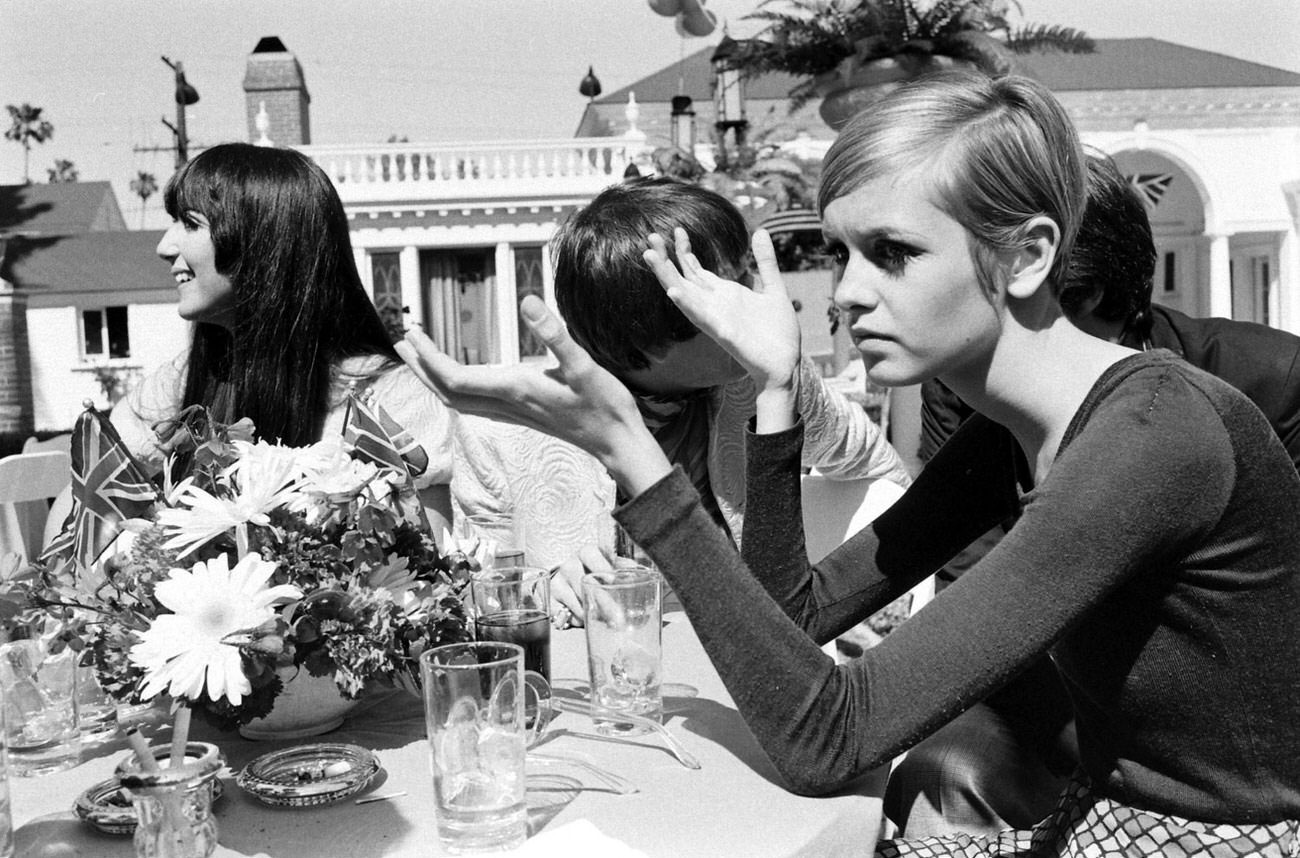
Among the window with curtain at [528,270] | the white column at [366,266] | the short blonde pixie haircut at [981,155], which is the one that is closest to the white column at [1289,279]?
the window with curtain at [528,270]

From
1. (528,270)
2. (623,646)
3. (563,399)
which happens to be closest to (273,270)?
(623,646)

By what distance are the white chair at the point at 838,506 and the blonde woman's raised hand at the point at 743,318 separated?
114 cm

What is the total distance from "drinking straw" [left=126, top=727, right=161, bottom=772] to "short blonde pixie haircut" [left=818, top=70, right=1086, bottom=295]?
0.91m

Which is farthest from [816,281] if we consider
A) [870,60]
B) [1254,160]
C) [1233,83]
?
[1233,83]

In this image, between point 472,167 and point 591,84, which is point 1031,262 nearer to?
point 472,167

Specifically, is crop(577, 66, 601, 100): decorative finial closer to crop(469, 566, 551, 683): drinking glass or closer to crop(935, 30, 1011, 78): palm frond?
crop(935, 30, 1011, 78): palm frond

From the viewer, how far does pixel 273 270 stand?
2602 mm

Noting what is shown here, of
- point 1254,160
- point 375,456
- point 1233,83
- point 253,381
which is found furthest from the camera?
point 1233,83

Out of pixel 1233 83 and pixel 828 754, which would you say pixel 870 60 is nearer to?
pixel 828 754

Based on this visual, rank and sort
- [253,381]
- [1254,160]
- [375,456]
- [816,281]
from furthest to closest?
[1254,160] → [816,281] → [253,381] → [375,456]

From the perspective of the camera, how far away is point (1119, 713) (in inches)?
47.7

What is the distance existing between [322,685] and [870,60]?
30.7 ft

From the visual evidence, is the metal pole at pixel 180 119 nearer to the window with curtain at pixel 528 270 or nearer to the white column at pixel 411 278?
the white column at pixel 411 278

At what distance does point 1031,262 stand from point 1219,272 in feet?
99.4
